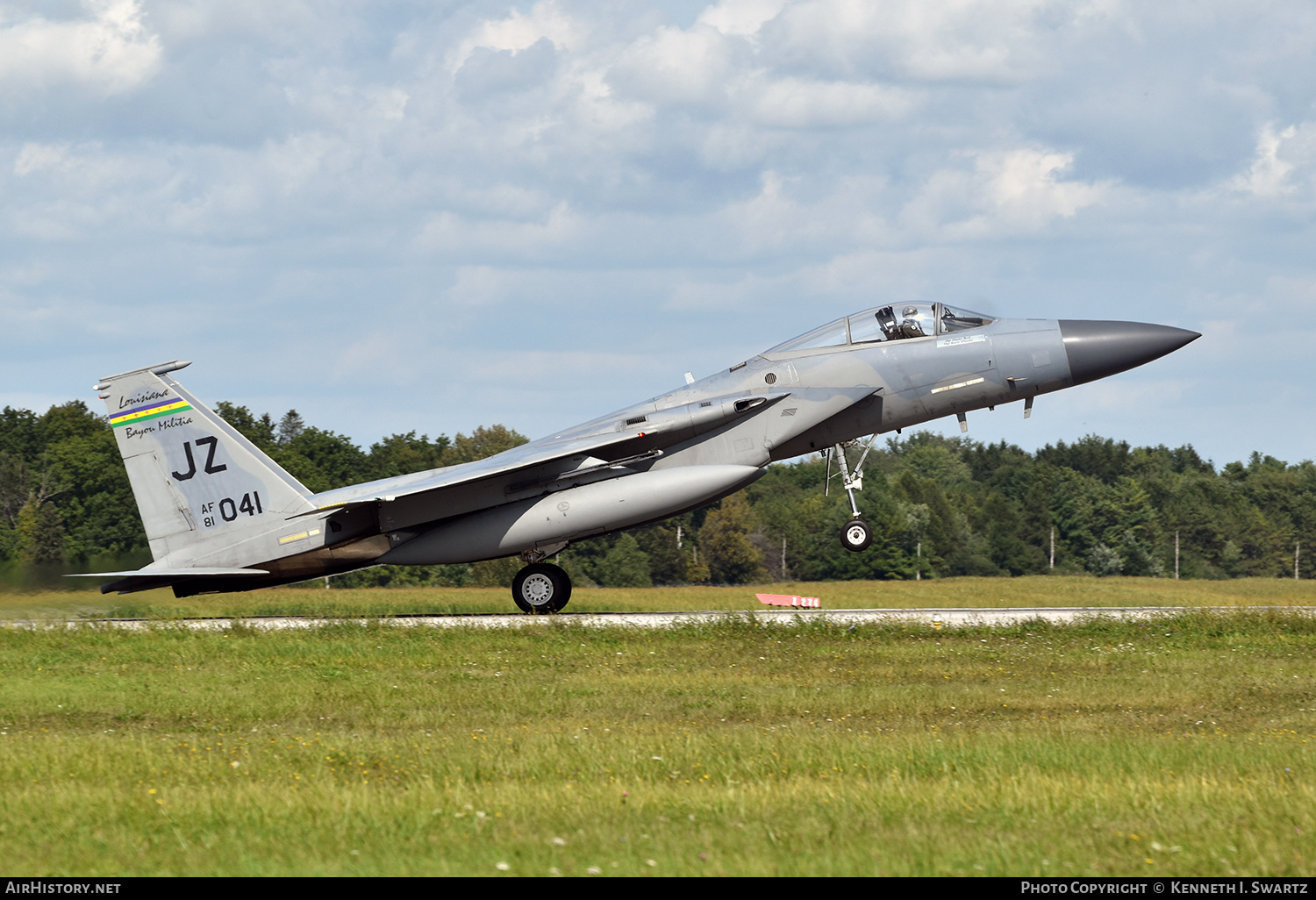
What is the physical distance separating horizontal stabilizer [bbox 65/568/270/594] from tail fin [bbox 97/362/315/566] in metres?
0.24

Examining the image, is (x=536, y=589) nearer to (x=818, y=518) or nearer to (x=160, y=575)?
(x=160, y=575)

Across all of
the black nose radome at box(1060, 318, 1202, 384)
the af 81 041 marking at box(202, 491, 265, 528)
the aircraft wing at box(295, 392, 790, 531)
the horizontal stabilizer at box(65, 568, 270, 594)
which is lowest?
the horizontal stabilizer at box(65, 568, 270, 594)

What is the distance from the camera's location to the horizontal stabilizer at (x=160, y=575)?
62.2 feet

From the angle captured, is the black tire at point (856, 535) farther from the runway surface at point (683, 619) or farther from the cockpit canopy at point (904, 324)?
the cockpit canopy at point (904, 324)

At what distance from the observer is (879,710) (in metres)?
11.6

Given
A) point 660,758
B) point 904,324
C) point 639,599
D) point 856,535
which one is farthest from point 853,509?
point 660,758

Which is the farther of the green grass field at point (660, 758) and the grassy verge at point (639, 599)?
the grassy verge at point (639, 599)

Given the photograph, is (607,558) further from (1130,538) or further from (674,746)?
(674,746)

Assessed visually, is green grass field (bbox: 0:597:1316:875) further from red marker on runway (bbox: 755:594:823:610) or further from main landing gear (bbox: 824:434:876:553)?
red marker on runway (bbox: 755:594:823:610)

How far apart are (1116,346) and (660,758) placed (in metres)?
12.5

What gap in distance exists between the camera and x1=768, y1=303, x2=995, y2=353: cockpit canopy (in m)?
19.1

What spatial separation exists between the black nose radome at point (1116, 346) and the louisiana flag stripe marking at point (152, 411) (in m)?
13.8

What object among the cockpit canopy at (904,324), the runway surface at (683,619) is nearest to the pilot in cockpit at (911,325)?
the cockpit canopy at (904,324)

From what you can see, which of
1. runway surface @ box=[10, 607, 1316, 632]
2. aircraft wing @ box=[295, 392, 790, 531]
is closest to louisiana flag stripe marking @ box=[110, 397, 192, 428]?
aircraft wing @ box=[295, 392, 790, 531]
